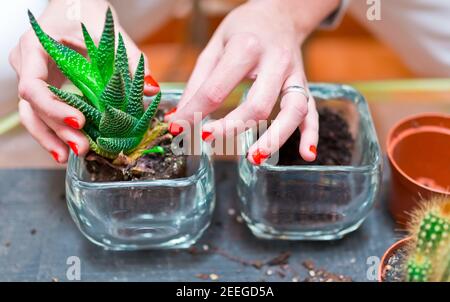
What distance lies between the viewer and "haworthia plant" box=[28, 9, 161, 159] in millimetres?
636

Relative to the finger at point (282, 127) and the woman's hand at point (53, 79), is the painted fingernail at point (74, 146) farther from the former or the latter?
the finger at point (282, 127)

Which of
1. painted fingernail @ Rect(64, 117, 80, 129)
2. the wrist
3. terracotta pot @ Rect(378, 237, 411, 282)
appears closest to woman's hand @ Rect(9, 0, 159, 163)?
painted fingernail @ Rect(64, 117, 80, 129)

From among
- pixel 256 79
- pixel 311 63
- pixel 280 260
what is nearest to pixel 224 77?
pixel 256 79

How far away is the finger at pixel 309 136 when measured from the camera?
67 centimetres

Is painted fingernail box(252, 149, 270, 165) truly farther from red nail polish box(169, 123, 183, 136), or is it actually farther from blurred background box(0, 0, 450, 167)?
blurred background box(0, 0, 450, 167)

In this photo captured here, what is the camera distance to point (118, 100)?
0.65 m

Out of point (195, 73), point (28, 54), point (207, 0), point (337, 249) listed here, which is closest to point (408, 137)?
point (337, 249)

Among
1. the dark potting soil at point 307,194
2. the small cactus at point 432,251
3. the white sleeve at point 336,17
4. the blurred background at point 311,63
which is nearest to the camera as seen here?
the small cactus at point 432,251

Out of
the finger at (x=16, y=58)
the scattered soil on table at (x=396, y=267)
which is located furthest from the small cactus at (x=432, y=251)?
the finger at (x=16, y=58)

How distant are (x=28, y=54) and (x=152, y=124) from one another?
0.17m

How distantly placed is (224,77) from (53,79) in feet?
0.73

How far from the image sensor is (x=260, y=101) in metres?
0.68

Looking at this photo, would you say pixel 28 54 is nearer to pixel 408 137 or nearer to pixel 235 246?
pixel 235 246

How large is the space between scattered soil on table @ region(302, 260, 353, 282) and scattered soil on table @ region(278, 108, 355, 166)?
0.42 ft
